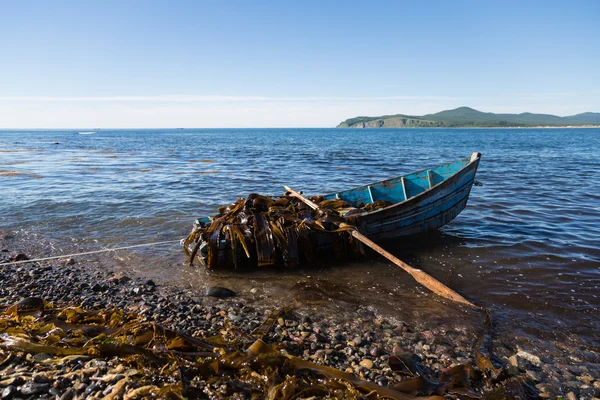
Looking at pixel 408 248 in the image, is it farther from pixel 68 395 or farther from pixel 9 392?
pixel 9 392

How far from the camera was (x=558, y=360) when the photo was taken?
5.22m

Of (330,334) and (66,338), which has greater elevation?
(66,338)

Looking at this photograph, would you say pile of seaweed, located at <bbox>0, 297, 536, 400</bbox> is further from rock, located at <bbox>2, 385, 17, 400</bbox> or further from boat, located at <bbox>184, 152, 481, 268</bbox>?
boat, located at <bbox>184, 152, 481, 268</bbox>

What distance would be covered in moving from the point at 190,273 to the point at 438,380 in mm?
5602

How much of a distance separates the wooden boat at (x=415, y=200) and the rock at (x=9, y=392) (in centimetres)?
707

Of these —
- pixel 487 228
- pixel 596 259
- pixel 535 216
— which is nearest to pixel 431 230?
pixel 487 228

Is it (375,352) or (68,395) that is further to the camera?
(375,352)

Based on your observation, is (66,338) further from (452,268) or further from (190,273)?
(452,268)

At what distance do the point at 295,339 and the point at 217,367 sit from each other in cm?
141

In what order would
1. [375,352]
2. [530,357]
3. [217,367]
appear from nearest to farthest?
[217,367], [375,352], [530,357]

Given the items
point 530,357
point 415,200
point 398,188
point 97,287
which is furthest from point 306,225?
point 530,357

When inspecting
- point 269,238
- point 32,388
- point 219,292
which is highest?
point 269,238

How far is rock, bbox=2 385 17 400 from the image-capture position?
144 inches

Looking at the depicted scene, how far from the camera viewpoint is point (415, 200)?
33.1 ft
